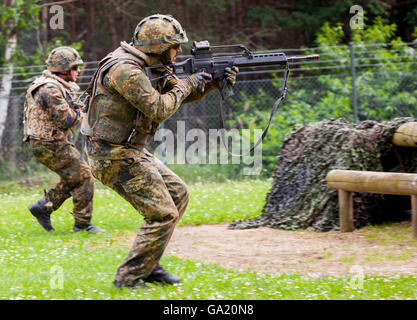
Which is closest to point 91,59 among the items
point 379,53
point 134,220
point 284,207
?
point 379,53

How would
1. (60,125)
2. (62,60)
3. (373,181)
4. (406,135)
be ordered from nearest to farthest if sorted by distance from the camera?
1. (373,181)
2. (406,135)
3. (60,125)
4. (62,60)

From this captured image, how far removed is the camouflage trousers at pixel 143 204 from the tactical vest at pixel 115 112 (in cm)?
19

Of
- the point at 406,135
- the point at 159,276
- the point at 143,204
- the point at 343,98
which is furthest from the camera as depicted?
the point at 343,98

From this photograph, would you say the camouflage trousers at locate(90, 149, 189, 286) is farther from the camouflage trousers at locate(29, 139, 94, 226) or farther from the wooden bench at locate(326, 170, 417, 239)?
the wooden bench at locate(326, 170, 417, 239)

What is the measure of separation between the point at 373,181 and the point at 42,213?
4331mm

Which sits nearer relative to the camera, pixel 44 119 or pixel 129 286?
pixel 129 286

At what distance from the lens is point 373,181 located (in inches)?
303

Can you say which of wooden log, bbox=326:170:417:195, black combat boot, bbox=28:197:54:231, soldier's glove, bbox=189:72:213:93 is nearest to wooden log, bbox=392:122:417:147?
wooden log, bbox=326:170:417:195

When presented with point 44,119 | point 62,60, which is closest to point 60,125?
point 44,119

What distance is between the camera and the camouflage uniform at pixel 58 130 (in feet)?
A: 26.9

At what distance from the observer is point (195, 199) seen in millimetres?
11164

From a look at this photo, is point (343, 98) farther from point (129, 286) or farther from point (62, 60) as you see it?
point (129, 286)
